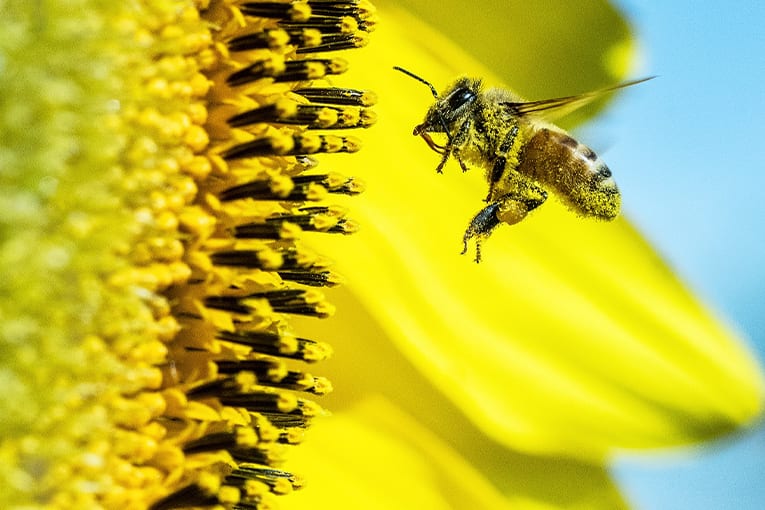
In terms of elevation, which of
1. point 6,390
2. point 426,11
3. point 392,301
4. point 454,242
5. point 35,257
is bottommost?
point 6,390

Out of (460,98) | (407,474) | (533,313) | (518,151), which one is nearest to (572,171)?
(518,151)

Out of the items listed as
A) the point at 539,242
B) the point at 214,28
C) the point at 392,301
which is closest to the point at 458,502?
the point at 392,301

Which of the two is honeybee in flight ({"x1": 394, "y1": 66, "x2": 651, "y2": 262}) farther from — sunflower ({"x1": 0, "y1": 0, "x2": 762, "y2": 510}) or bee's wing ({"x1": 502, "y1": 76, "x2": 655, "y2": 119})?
sunflower ({"x1": 0, "y1": 0, "x2": 762, "y2": 510})

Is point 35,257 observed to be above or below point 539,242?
below

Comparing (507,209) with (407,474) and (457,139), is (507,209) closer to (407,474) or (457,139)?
(457,139)

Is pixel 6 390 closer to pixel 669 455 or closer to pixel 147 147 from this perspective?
pixel 147 147
